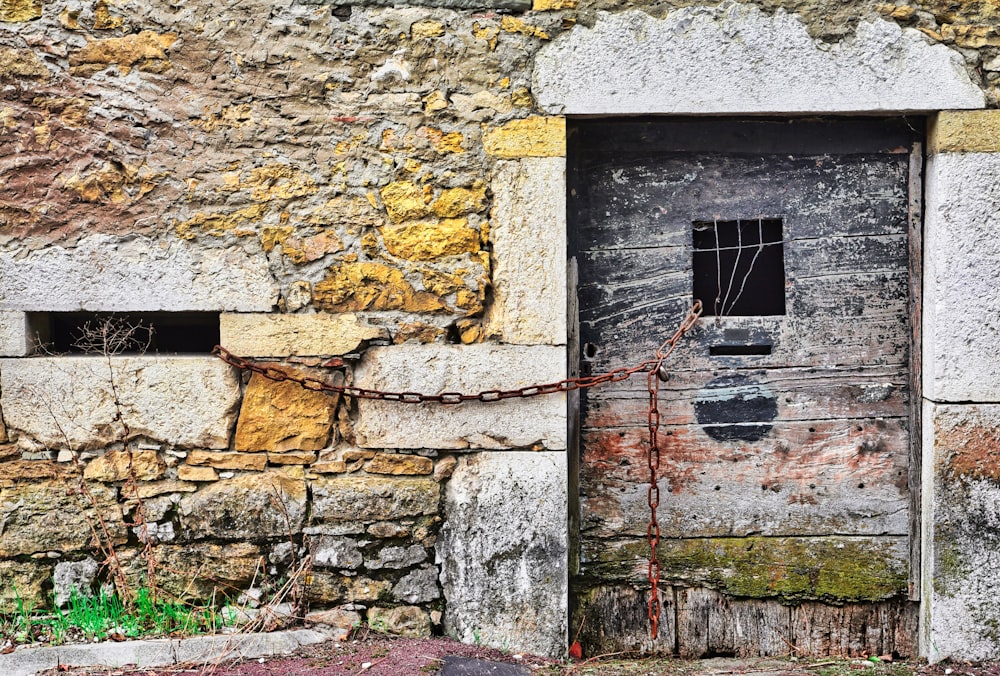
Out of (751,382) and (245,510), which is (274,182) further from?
(751,382)

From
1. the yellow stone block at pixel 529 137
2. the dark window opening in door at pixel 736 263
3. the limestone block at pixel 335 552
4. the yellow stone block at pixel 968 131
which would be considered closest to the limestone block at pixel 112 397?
the limestone block at pixel 335 552

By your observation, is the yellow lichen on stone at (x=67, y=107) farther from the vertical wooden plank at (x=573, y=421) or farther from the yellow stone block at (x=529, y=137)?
the vertical wooden plank at (x=573, y=421)

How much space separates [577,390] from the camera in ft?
10.3

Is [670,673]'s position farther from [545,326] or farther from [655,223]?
[655,223]

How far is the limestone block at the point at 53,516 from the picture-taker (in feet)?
9.70

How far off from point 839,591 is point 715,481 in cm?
64

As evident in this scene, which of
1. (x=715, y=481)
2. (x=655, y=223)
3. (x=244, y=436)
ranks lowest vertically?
(x=715, y=481)

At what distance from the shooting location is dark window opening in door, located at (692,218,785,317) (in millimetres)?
3160

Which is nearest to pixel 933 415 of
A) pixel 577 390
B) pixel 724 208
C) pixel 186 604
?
pixel 724 208

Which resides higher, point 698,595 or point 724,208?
point 724,208

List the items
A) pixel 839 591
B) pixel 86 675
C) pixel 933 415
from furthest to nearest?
pixel 839 591
pixel 933 415
pixel 86 675

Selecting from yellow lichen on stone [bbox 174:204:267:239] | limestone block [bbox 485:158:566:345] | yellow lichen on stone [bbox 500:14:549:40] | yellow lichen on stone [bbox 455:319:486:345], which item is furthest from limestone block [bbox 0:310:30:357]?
yellow lichen on stone [bbox 500:14:549:40]

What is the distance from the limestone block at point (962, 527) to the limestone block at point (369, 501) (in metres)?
1.84

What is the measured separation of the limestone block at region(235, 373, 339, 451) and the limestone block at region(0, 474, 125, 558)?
0.53 m
